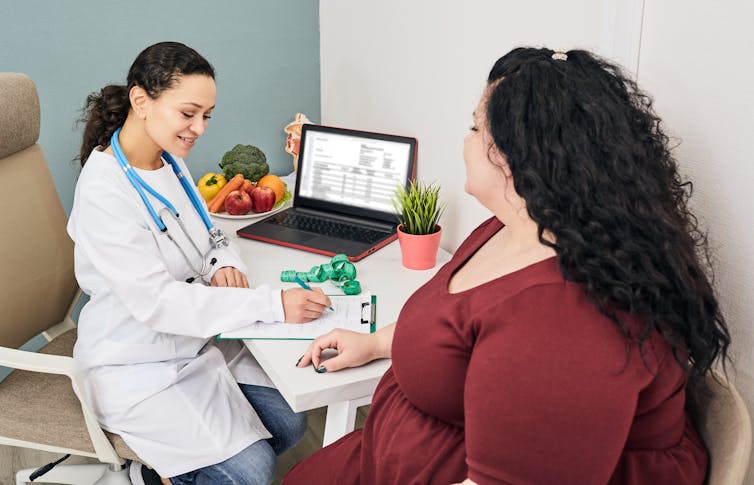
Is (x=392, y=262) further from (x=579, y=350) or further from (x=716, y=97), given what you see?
(x=579, y=350)

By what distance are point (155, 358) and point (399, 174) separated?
0.78 m

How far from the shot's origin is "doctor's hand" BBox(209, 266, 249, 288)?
1.54 meters

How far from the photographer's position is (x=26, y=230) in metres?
1.64

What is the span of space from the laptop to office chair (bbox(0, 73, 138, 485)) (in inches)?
18.3

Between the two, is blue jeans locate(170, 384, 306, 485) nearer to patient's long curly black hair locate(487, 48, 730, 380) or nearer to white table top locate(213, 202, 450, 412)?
white table top locate(213, 202, 450, 412)

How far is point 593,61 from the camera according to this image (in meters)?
0.94

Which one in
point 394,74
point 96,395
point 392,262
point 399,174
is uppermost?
point 394,74

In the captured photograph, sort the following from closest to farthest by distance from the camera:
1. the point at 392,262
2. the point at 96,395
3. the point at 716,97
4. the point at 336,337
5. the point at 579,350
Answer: the point at 579,350
the point at 716,97
the point at 336,337
the point at 96,395
the point at 392,262

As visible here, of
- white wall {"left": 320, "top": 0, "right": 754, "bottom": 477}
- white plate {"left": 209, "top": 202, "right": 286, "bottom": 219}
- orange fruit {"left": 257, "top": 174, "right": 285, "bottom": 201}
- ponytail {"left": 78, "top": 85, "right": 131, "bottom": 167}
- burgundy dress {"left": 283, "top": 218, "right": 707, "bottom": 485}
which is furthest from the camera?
orange fruit {"left": 257, "top": 174, "right": 285, "bottom": 201}

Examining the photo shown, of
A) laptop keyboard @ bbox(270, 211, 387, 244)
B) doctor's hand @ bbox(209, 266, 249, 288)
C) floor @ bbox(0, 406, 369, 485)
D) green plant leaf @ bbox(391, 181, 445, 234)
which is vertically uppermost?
green plant leaf @ bbox(391, 181, 445, 234)

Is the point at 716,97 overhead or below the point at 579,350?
overhead

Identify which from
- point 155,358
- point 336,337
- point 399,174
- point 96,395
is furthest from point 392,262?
point 96,395

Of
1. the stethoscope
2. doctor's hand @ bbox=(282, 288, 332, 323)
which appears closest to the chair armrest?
the stethoscope

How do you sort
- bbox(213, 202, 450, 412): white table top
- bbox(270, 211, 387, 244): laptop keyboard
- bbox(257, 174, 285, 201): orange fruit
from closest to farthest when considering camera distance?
bbox(213, 202, 450, 412): white table top → bbox(270, 211, 387, 244): laptop keyboard → bbox(257, 174, 285, 201): orange fruit
